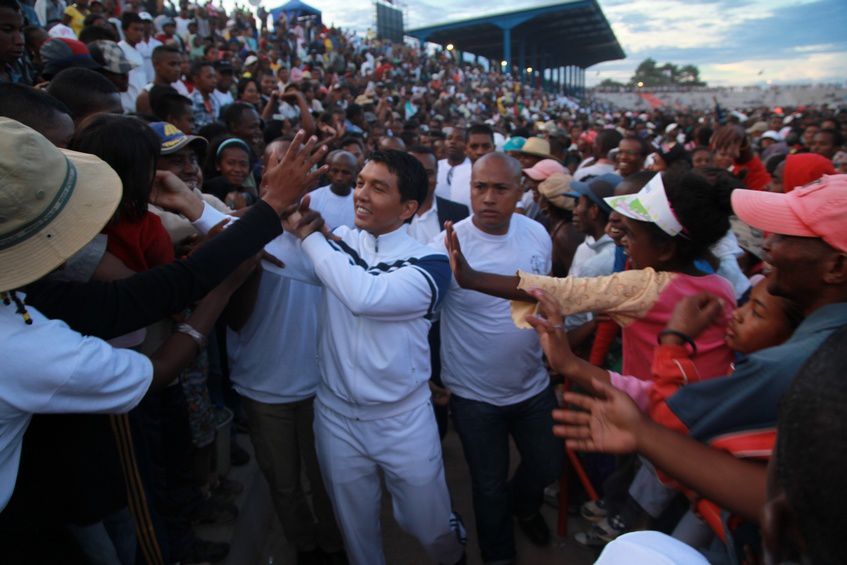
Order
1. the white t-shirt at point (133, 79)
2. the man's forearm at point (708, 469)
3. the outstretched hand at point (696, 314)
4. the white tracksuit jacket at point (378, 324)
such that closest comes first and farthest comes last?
the man's forearm at point (708, 469) → the outstretched hand at point (696, 314) → the white tracksuit jacket at point (378, 324) → the white t-shirt at point (133, 79)

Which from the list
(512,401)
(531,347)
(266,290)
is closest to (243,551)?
(266,290)

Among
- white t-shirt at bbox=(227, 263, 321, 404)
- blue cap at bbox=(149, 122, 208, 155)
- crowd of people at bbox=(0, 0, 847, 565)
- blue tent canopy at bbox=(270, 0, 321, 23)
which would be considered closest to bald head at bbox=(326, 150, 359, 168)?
crowd of people at bbox=(0, 0, 847, 565)

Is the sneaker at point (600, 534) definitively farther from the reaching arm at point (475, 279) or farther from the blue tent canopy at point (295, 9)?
the blue tent canopy at point (295, 9)

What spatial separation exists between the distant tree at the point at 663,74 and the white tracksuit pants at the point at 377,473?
8847 cm

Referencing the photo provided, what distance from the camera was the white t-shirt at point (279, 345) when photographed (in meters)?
2.46

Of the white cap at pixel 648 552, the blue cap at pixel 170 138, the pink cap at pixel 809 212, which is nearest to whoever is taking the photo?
the white cap at pixel 648 552

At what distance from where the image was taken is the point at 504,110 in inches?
939

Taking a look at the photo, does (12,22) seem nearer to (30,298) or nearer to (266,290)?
(266,290)

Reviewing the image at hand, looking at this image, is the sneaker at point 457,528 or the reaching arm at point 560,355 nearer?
the reaching arm at point 560,355

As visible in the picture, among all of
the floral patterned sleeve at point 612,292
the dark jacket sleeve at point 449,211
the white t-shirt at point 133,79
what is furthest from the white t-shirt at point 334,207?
the white t-shirt at point 133,79

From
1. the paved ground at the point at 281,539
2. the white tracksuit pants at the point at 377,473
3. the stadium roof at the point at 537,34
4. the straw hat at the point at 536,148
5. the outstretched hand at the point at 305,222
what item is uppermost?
the stadium roof at the point at 537,34

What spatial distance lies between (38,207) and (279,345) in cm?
134

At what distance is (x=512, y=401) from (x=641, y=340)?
888 mm

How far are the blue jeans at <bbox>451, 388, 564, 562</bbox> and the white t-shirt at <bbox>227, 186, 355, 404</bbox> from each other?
2.91ft
